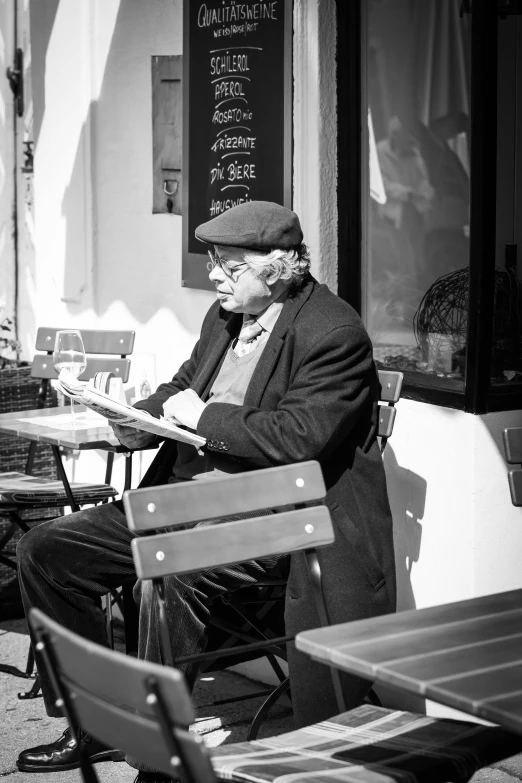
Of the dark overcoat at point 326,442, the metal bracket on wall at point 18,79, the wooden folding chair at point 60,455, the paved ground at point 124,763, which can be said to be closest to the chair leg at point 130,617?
the wooden folding chair at point 60,455

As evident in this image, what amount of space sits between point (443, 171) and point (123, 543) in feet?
5.74

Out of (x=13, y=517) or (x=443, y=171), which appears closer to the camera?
(x=443, y=171)

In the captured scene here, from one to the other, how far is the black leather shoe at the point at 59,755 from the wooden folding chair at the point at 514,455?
5.34ft

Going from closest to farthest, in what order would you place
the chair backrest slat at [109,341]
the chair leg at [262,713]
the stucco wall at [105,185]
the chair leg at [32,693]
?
1. the chair leg at [262,713]
2. the chair leg at [32,693]
3. the chair backrest slat at [109,341]
4. the stucco wall at [105,185]

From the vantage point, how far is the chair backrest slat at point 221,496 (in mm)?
2711

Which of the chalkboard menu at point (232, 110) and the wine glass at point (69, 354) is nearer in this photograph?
the wine glass at point (69, 354)

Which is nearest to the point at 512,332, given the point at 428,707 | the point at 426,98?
the point at 426,98

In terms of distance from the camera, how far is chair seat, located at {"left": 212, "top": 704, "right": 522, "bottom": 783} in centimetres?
236

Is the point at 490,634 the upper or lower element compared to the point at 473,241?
lower

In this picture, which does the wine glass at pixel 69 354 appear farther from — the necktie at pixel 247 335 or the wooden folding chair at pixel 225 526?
the wooden folding chair at pixel 225 526

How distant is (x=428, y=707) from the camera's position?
3.99m

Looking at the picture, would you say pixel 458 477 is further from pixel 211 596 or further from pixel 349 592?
pixel 211 596

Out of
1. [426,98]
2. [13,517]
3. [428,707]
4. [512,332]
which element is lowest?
[428,707]

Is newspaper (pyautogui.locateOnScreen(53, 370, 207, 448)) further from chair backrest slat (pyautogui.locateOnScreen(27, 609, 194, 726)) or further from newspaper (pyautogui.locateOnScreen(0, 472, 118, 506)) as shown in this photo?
chair backrest slat (pyautogui.locateOnScreen(27, 609, 194, 726))
